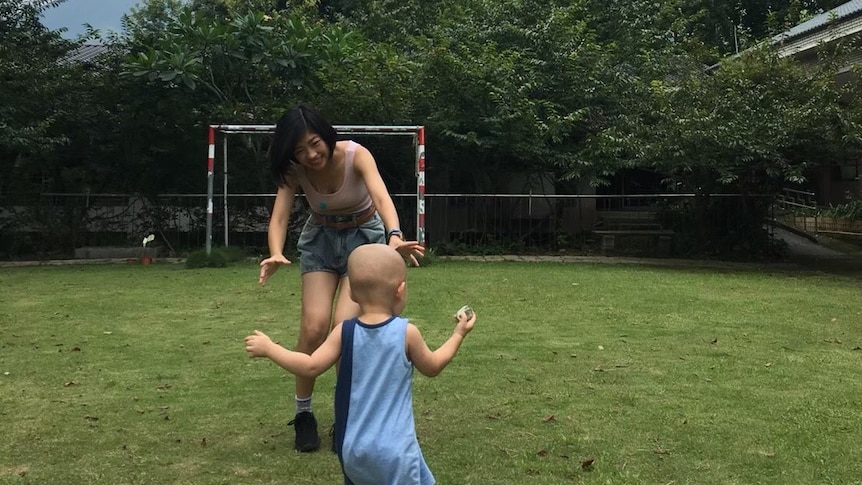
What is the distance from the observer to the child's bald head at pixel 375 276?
6.75ft

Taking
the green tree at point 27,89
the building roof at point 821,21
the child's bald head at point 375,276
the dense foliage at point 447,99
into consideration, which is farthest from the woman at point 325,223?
the building roof at point 821,21

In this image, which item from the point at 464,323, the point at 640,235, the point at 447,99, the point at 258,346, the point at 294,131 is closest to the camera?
the point at 258,346

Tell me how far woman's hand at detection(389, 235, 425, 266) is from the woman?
0.19ft

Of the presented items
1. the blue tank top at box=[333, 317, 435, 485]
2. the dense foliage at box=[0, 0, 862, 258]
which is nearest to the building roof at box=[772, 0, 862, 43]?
the dense foliage at box=[0, 0, 862, 258]

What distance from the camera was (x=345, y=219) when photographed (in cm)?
318

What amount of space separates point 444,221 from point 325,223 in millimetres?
11492

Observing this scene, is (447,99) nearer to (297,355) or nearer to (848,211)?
(848,211)

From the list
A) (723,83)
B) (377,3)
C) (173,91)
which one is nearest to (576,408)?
(723,83)

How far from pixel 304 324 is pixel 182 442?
83cm

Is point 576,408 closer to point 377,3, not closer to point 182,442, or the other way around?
point 182,442

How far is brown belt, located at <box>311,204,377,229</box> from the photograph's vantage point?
10.4 ft

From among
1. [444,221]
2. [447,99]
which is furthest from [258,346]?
[444,221]

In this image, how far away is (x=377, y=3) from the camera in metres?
18.8

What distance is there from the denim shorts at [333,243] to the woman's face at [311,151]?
0.44 meters
